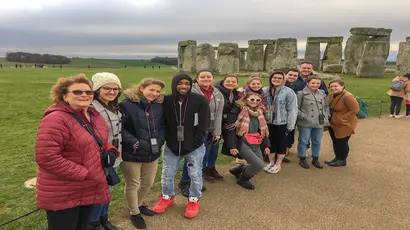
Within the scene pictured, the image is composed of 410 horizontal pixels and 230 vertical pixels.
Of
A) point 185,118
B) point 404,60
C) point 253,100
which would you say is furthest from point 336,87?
point 404,60

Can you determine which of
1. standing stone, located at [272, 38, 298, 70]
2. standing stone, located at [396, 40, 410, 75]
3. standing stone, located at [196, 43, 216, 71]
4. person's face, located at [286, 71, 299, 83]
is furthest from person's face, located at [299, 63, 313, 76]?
standing stone, located at [396, 40, 410, 75]

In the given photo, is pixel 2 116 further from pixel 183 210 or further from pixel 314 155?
pixel 314 155

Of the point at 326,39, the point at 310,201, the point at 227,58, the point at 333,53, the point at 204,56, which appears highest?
the point at 326,39

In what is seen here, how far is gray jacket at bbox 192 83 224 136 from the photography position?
4.54 metres

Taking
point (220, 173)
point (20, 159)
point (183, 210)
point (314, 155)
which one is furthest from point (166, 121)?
point (20, 159)

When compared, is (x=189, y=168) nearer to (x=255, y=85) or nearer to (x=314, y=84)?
(x=255, y=85)

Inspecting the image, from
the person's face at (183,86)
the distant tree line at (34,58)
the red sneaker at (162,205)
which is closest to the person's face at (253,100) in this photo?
the person's face at (183,86)

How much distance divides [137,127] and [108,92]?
19.7 inches

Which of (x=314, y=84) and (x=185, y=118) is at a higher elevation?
(x=314, y=84)

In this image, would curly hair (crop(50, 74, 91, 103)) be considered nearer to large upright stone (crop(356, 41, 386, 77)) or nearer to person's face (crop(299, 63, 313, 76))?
person's face (crop(299, 63, 313, 76))

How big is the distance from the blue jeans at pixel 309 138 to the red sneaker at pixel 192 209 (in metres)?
2.54

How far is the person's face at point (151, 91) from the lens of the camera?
365cm

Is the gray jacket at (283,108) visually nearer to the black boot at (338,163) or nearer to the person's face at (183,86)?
the black boot at (338,163)

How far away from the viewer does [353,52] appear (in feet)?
76.4
